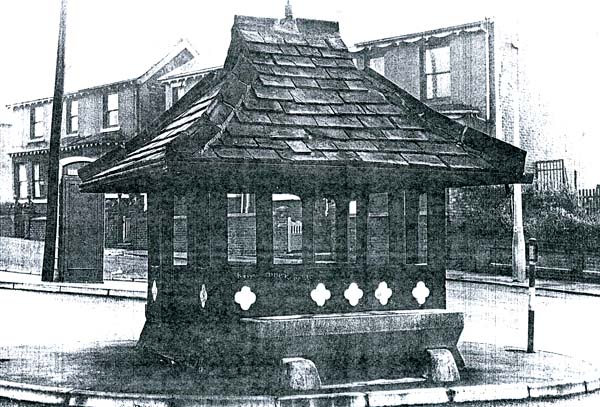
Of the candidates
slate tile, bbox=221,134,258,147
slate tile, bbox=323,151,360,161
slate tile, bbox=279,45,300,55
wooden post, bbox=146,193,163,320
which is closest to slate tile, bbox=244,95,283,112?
slate tile, bbox=221,134,258,147

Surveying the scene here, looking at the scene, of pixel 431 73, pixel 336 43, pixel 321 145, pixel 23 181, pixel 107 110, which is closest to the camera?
pixel 321 145

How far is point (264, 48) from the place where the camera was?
994cm

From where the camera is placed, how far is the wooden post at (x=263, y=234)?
30.6 feet

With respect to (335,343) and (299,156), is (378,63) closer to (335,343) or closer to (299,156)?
(335,343)

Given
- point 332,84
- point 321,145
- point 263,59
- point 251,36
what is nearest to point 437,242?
point 321,145

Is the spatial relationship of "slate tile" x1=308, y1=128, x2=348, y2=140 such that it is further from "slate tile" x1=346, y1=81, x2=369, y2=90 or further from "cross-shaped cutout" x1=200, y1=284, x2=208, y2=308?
"cross-shaped cutout" x1=200, y1=284, x2=208, y2=308

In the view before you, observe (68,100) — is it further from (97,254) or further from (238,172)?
(238,172)

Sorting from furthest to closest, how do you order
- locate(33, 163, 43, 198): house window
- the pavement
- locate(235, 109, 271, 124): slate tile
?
locate(33, 163, 43, 198): house window
locate(235, 109, 271, 124): slate tile
the pavement

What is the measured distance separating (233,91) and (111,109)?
37447 millimetres

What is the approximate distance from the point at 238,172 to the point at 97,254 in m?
16.4

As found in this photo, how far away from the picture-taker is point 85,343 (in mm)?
12391

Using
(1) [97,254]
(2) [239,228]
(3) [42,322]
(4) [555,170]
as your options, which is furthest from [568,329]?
(2) [239,228]

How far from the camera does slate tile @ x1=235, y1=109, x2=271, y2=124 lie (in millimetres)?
9016

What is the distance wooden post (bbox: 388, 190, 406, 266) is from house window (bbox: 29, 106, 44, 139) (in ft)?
137
